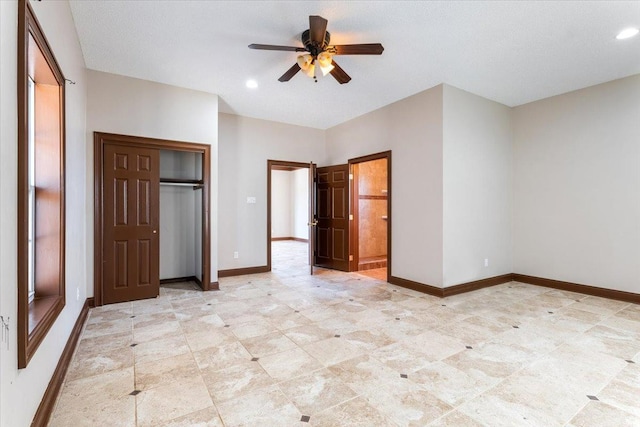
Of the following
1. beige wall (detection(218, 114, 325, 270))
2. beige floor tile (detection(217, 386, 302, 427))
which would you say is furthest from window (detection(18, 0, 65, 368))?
beige wall (detection(218, 114, 325, 270))

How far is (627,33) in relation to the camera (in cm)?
326

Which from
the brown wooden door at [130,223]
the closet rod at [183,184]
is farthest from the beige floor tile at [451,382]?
the closet rod at [183,184]

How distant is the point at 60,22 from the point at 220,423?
11.1 feet

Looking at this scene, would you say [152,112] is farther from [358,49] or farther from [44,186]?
[358,49]

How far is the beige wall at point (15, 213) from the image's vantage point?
4.62 ft

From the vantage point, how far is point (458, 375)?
2459mm

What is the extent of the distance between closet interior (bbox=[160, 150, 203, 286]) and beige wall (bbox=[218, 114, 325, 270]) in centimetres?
49

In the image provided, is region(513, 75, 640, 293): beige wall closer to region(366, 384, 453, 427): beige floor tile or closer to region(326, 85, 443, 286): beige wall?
region(326, 85, 443, 286): beige wall

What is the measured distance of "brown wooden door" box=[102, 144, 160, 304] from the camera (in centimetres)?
420

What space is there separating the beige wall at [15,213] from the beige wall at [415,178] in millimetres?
4435

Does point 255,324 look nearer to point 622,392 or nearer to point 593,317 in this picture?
point 622,392

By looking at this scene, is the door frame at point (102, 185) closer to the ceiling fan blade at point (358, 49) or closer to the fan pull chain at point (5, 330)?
the ceiling fan blade at point (358, 49)

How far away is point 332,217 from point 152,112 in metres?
3.90

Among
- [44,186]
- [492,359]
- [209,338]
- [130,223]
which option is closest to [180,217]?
[130,223]
